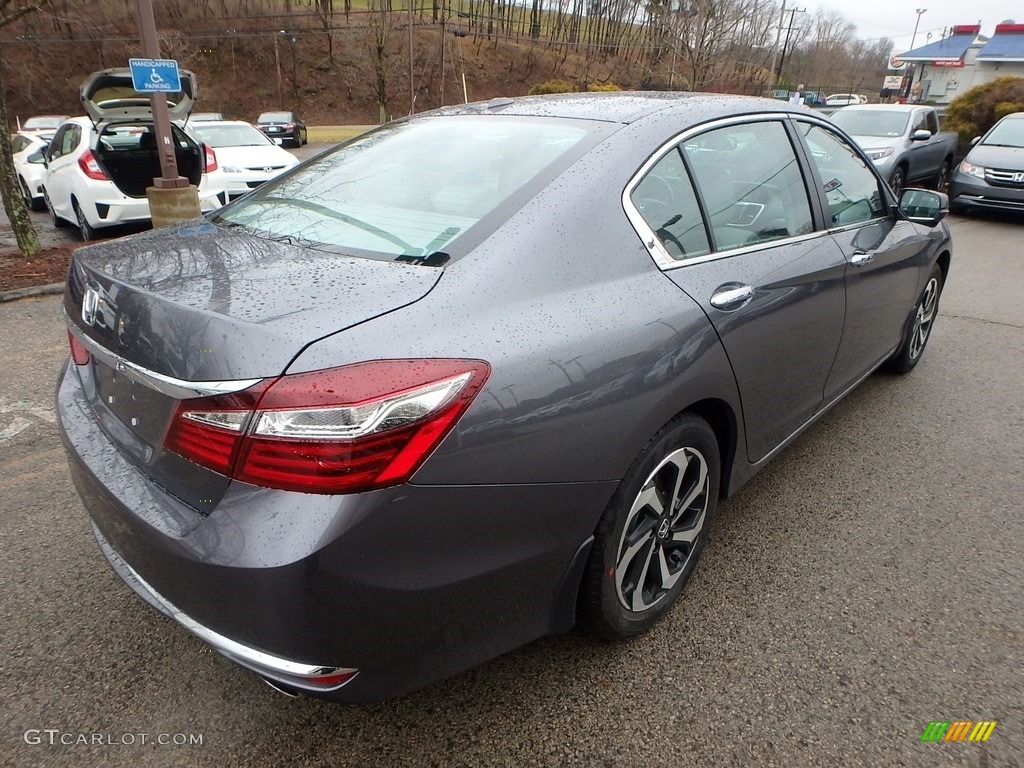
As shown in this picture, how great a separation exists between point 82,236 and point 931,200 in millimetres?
9854

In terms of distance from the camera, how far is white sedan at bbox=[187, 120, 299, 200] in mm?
9984

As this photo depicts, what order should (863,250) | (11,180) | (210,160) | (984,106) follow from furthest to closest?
1. (984,106)
2. (210,160)
3. (11,180)
4. (863,250)

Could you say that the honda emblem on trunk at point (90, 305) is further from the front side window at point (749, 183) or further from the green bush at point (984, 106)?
the green bush at point (984, 106)

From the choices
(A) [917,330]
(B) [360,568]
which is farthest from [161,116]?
(B) [360,568]

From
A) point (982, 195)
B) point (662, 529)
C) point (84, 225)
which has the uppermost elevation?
point (662, 529)

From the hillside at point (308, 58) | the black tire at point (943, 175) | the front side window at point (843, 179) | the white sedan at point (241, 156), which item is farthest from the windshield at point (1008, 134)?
the hillside at point (308, 58)

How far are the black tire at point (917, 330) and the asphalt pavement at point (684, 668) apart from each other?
4.21ft

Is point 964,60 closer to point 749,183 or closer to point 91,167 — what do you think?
point 91,167

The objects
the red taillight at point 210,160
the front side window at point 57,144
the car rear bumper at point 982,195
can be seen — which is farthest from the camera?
the car rear bumper at point 982,195

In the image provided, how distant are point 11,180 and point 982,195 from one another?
506 inches

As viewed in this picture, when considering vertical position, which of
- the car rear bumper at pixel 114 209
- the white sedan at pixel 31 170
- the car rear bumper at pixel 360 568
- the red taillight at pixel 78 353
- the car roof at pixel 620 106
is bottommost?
the white sedan at pixel 31 170

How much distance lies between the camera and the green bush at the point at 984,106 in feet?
46.8

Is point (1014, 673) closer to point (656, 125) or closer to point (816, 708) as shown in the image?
point (816, 708)

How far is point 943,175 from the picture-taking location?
1318 centimetres
